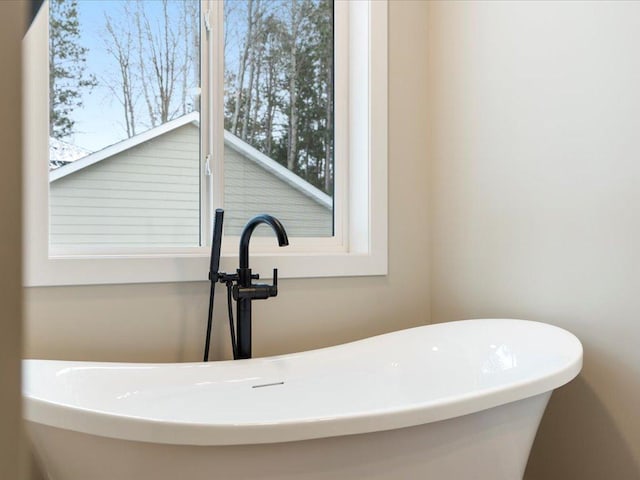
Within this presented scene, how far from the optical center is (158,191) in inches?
71.6

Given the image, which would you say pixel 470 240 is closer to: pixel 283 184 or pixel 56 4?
pixel 283 184

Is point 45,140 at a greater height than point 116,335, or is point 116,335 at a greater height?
point 45,140

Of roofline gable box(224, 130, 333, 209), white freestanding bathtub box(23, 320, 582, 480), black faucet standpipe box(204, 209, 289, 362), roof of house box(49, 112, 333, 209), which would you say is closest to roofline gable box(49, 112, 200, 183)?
roof of house box(49, 112, 333, 209)

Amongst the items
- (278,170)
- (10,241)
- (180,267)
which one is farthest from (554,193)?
(10,241)

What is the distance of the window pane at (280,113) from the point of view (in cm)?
197

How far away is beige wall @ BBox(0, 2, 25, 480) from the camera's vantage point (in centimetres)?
22

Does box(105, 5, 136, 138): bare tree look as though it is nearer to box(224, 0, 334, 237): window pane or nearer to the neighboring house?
the neighboring house

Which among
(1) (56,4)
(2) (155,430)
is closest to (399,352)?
(2) (155,430)

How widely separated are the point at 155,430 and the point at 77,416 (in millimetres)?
157

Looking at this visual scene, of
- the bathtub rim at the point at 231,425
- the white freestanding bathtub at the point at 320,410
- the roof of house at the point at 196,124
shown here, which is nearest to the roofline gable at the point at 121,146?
the roof of house at the point at 196,124

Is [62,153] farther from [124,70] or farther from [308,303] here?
[308,303]

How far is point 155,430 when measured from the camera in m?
0.91

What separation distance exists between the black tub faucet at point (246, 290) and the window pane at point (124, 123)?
13.2 inches

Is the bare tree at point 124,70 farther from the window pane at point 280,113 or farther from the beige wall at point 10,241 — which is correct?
the beige wall at point 10,241
